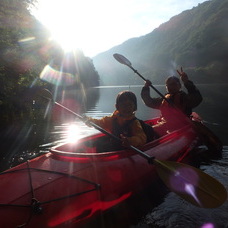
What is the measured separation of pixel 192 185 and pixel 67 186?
1.95 meters

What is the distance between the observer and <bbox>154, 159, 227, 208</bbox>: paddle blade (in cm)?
359

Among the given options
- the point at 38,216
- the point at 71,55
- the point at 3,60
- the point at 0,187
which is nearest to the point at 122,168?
the point at 38,216

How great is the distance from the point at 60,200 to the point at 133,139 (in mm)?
1733

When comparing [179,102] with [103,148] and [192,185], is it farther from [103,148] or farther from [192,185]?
[192,185]

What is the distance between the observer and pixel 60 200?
3.14 metres

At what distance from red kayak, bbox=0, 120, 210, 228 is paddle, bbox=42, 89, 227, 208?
485 millimetres

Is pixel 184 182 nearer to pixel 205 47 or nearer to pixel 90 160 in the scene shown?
pixel 90 160

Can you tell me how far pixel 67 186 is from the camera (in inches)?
132

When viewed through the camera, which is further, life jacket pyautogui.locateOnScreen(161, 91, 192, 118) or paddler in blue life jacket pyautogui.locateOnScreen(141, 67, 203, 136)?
life jacket pyautogui.locateOnScreen(161, 91, 192, 118)

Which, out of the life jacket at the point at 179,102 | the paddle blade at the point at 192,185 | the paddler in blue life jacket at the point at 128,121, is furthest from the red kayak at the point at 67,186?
the life jacket at the point at 179,102

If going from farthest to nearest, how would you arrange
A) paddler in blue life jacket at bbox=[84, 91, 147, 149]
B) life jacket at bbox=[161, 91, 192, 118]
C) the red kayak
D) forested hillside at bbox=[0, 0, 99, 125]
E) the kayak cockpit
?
forested hillside at bbox=[0, 0, 99, 125] < life jacket at bbox=[161, 91, 192, 118] < paddler in blue life jacket at bbox=[84, 91, 147, 149] < the kayak cockpit < the red kayak

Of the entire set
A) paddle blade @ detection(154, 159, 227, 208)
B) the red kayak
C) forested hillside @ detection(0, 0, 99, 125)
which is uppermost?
forested hillside @ detection(0, 0, 99, 125)

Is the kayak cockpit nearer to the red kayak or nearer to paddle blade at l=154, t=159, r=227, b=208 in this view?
the red kayak

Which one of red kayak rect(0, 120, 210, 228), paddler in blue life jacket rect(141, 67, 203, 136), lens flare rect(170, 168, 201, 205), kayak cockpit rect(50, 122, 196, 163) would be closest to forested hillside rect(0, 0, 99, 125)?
kayak cockpit rect(50, 122, 196, 163)
